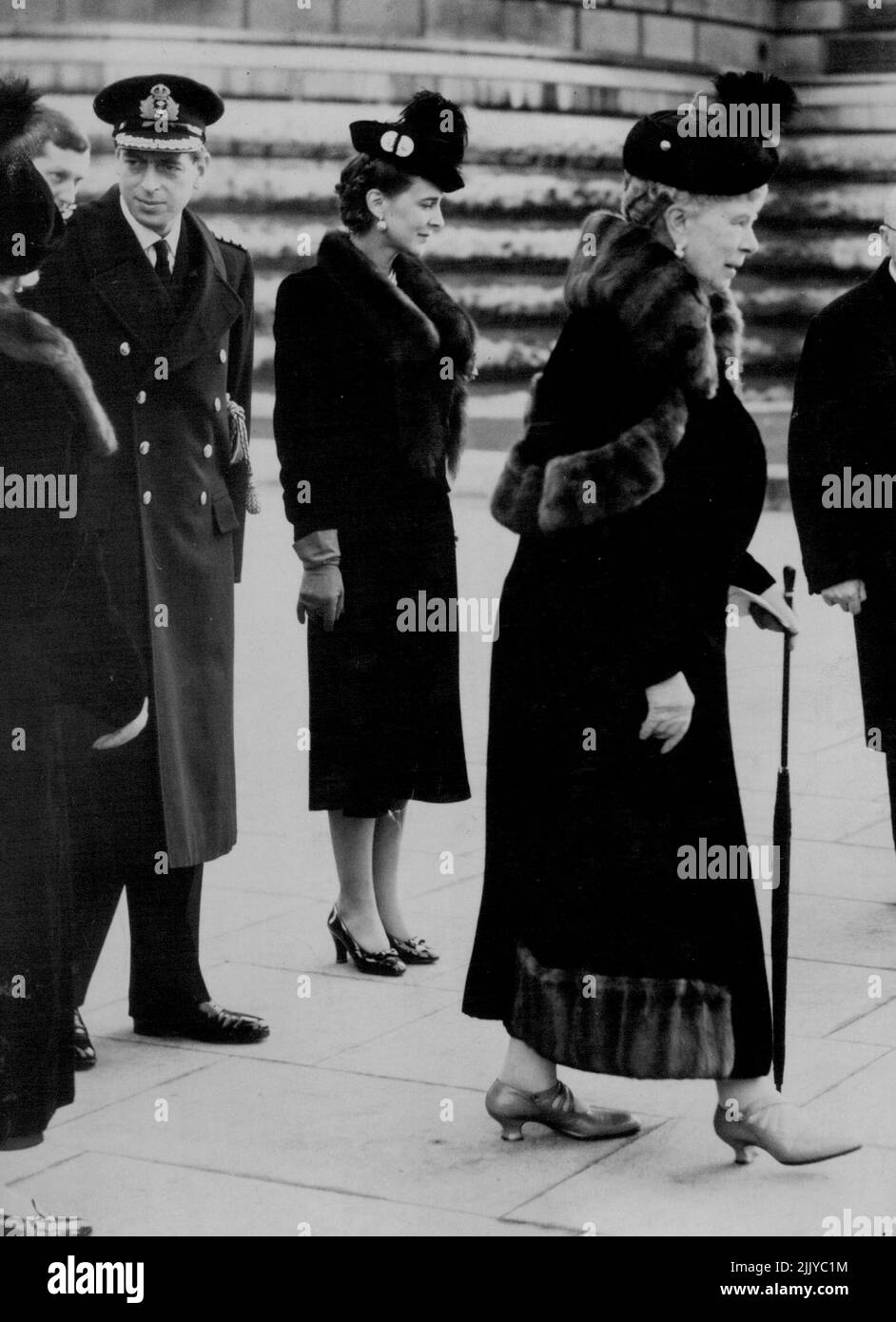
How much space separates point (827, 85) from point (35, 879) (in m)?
10.3

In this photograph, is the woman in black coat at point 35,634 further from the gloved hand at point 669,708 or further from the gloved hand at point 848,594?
the gloved hand at point 848,594

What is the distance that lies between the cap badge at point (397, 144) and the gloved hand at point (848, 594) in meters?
1.59

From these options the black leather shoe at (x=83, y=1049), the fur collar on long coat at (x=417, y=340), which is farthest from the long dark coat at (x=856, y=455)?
the black leather shoe at (x=83, y=1049)

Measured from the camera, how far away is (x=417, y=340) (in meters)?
5.22

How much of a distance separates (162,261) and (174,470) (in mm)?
417

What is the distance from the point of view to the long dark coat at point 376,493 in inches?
203

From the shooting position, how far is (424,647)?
5.33 metres

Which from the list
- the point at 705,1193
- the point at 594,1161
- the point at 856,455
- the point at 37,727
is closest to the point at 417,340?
the point at 856,455

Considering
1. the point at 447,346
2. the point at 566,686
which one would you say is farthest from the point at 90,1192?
the point at 447,346

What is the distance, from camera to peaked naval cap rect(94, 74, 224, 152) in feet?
15.2

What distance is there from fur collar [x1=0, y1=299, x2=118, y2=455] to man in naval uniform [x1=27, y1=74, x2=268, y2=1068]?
3.24ft

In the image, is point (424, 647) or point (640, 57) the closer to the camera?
point (424, 647)
